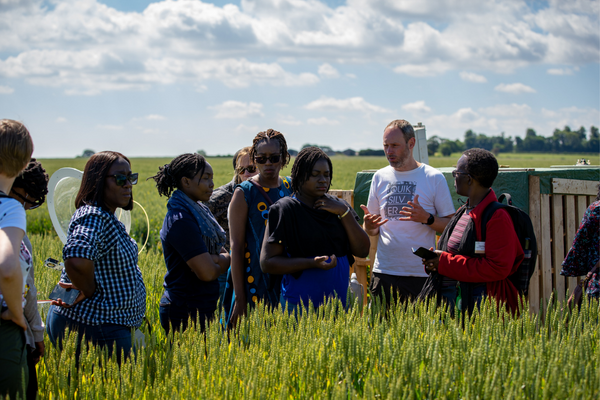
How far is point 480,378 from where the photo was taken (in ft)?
6.67

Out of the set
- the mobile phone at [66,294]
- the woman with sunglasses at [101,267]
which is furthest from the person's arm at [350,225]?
the mobile phone at [66,294]

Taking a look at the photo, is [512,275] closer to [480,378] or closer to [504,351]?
[504,351]

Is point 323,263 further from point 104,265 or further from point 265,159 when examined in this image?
point 104,265

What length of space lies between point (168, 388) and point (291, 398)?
532mm

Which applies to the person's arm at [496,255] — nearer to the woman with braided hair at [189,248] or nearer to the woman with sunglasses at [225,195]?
the woman with braided hair at [189,248]

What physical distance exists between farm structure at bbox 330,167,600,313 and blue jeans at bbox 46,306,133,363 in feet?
12.0

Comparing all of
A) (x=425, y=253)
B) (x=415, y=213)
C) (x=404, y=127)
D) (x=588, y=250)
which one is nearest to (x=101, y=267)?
(x=425, y=253)

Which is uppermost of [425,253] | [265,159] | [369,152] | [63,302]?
[369,152]

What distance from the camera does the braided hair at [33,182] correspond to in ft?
8.82

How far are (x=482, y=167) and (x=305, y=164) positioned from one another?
1.21m

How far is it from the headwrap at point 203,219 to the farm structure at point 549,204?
280 centimetres

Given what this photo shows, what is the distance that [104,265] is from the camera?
2785 millimetres

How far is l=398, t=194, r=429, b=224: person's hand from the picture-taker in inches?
160

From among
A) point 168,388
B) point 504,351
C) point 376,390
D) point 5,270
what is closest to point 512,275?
point 504,351
